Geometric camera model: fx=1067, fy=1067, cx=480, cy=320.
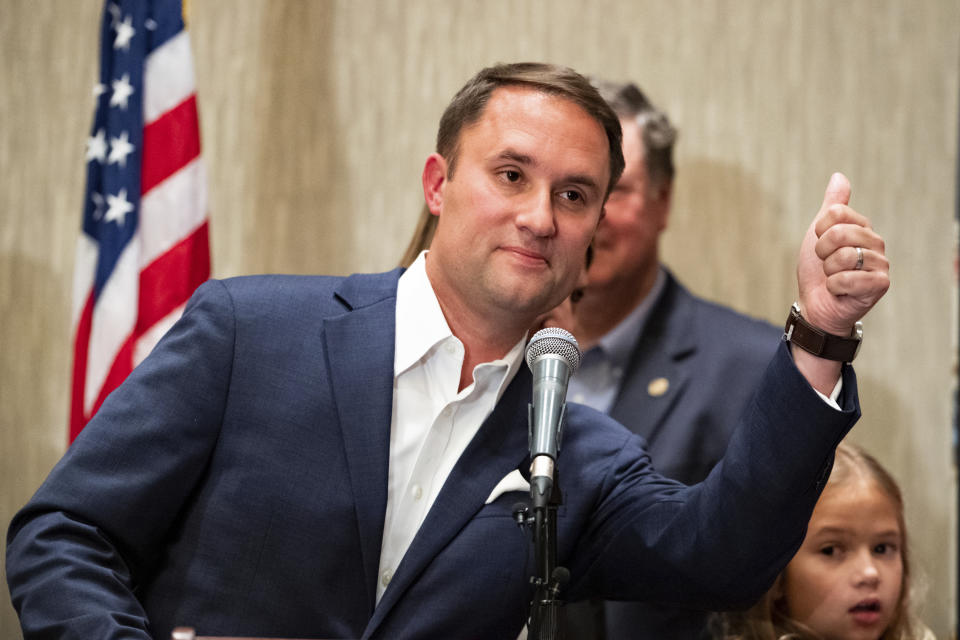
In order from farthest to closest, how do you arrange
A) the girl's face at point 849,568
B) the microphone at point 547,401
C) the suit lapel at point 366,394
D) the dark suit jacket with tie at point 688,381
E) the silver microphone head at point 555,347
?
the dark suit jacket with tie at point 688,381
the girl's face at point 849,568
the suit lapel at point 366,394
the silver microphone head at point 555,347
the microphone at point 547,401

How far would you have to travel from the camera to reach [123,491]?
1.71m

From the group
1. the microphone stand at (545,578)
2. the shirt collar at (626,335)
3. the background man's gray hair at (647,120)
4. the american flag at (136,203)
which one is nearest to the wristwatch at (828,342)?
the microphone stand at (545,578)

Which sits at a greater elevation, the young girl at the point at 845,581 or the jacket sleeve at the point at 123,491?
the jacket sleeve at the point at 123,491

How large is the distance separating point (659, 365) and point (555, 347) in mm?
1543

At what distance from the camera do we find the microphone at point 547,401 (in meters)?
1.50

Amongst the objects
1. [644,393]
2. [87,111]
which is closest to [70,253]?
[87,111]

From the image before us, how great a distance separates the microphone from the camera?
1498 millimetres

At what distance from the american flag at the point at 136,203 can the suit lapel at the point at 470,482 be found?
1312mm

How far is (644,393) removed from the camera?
3033 mm

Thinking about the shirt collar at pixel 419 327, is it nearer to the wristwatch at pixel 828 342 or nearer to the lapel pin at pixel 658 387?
the wristwatch at pixel 828 342

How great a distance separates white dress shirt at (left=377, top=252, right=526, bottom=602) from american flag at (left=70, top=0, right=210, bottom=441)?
1.17 meters

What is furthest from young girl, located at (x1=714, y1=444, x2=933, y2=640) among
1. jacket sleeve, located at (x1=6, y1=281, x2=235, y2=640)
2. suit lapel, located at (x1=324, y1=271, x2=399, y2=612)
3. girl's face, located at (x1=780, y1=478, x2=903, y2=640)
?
jacket sleeve, located at (x1=6, y1=281, x2=235, y2=640)

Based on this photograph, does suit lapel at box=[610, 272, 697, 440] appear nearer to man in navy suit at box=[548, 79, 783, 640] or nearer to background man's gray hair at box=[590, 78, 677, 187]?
man in navy suit at box=[548, 79, 783, 640]

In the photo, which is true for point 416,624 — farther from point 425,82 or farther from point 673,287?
point 425,82
